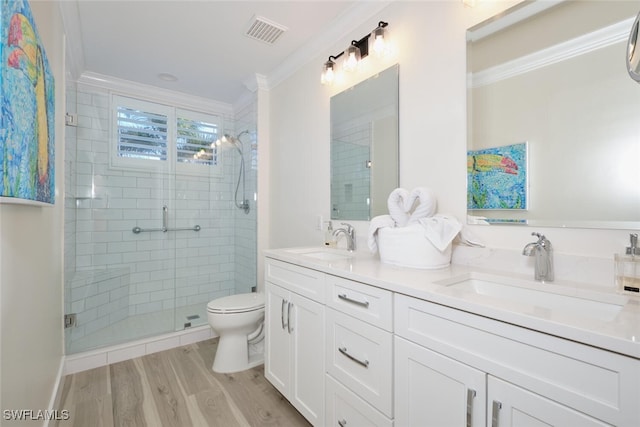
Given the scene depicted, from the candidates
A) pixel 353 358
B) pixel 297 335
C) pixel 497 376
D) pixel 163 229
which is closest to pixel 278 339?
pixel 297 335

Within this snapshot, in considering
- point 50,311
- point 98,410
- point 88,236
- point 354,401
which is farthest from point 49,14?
point 354,401

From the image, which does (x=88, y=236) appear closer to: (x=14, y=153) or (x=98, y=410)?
(x=98, y=410)

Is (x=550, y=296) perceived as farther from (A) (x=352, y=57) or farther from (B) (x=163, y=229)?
(B) (x=163, y=229)

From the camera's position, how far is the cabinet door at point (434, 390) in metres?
0.80

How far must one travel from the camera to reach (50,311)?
5.37 feet

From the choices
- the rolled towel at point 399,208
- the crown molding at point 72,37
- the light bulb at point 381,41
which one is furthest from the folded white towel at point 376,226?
the crown molding at point 72,37

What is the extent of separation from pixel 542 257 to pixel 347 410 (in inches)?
38.1

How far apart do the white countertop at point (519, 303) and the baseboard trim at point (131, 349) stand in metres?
1.71

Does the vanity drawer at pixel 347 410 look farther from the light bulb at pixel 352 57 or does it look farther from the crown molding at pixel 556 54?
the light bulb at pixel 352 57

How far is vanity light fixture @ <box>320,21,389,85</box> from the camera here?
163 cm

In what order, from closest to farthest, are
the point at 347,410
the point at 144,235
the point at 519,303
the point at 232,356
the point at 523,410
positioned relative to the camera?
1. the point at 523,410
2. the point at 519,303
3. the point at 347,410
4. the point at 232,356
5. the point at 144,235

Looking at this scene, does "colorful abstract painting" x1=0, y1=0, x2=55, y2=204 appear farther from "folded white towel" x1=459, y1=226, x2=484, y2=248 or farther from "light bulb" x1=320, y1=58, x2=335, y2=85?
"folded white towel" x1=459, y1=226, x2=484, y2=248

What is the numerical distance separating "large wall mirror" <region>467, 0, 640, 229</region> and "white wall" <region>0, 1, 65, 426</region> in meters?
1.73

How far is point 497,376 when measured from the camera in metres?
0.75
